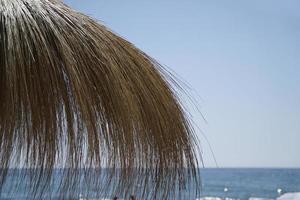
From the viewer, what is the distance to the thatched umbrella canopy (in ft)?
5.60

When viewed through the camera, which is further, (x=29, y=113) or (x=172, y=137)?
(x=172, y=137)

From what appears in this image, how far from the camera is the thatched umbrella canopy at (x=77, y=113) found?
1.71 m

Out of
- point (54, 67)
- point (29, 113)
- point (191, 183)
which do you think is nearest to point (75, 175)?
point (29, 113)

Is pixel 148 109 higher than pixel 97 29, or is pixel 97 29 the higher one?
pixel 97 29

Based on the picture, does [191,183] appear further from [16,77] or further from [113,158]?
[16,77]

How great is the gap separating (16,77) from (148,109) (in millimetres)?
529

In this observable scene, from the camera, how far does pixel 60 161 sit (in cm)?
170

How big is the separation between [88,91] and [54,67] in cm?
16

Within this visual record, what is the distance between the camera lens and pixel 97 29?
1971 millimetres

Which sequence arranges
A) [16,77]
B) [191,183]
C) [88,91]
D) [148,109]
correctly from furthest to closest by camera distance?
[191,183] → [148,109] → [88,91] → [16,77]

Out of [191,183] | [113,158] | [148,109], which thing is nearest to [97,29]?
[148,109]

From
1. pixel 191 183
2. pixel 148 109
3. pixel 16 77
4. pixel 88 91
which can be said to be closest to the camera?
pixel 16 77

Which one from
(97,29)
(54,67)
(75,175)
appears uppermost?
(97,29)

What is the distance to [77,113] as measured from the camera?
178cm
